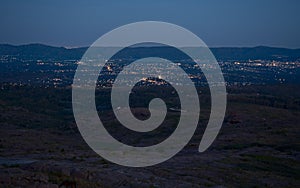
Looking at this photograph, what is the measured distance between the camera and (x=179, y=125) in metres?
63.0

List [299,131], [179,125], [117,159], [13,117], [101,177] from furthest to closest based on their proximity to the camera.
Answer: [13,117] < [179,125] < [299,131] < [117,159] < [101,177]

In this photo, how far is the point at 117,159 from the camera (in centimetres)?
2959

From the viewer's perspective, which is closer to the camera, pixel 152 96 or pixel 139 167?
pixel 139 167

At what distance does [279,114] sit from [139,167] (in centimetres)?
5323

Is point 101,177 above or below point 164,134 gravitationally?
above

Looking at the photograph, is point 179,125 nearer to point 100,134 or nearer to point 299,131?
point 100,134

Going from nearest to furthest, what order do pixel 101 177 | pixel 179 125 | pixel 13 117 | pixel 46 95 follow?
pixel 101 177 → pixel 179 125 → pixel 13 117 → pixel 46 95

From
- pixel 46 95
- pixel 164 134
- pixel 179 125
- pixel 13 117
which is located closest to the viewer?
pixel 164 134

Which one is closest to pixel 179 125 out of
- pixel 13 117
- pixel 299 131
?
pixel 299 131

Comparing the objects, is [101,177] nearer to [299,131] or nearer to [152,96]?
[299,131]

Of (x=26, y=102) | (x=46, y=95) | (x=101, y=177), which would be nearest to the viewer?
(x=101, y=177)

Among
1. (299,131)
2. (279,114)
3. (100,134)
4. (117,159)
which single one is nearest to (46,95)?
(100,134)

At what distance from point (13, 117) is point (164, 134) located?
92.4 feet

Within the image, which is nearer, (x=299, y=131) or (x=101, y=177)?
(x=101, y=177)
